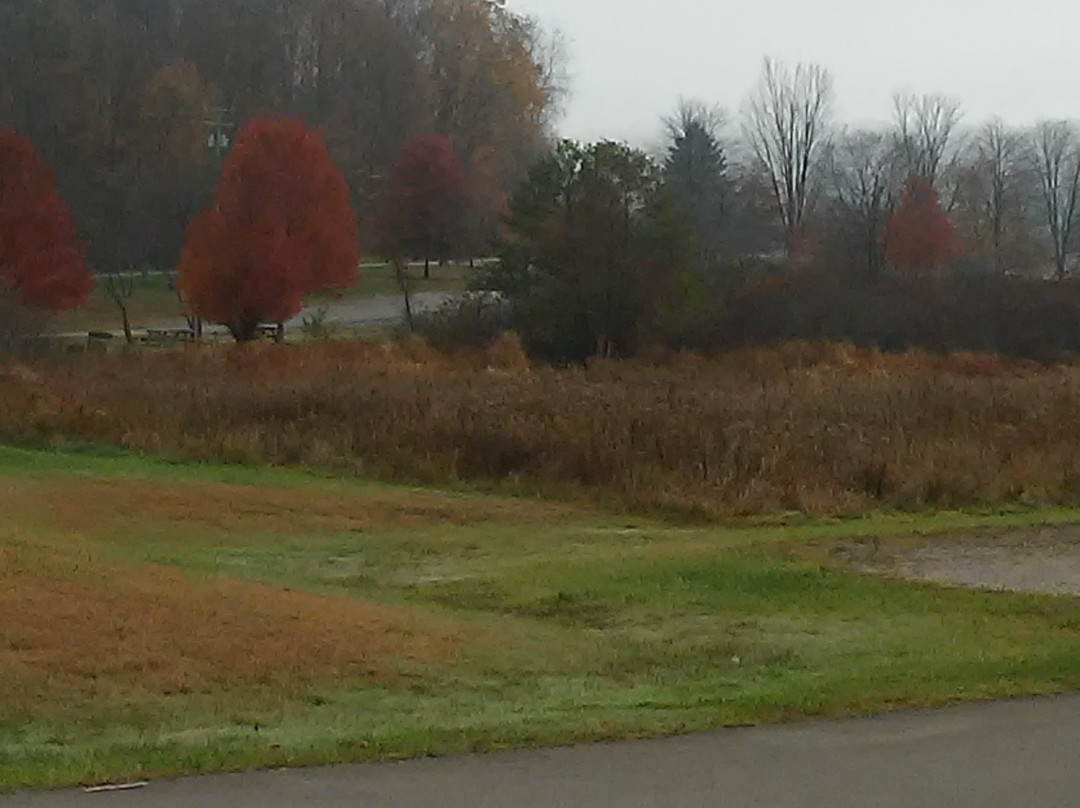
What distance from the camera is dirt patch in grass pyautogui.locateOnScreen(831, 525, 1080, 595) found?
475 inches

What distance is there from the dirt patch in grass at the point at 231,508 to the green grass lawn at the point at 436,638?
0.09 metres

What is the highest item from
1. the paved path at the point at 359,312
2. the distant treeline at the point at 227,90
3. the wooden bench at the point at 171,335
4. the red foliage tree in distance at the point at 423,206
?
the distant treeline at the point at 227,90

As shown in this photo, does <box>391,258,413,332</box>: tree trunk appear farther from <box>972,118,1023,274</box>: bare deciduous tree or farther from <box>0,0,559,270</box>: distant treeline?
<box>972,118,1023,274</box>: bare deciduous tree

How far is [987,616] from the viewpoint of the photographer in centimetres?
1038

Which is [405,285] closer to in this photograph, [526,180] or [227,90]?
[526,180]

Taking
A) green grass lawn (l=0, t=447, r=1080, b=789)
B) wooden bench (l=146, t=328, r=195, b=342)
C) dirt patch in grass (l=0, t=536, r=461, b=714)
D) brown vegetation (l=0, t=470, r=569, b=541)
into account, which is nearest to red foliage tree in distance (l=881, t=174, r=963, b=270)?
wooden bench (l=146, t=328, r=195, b=342)

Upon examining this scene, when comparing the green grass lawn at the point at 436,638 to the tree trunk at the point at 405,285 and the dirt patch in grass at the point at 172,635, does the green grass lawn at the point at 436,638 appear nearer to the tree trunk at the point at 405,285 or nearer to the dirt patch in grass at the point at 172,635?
the dirt patch in grass at the point at 172,635

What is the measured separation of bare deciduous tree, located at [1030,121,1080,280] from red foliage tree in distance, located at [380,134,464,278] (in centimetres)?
3670

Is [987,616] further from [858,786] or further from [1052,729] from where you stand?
[858,786]

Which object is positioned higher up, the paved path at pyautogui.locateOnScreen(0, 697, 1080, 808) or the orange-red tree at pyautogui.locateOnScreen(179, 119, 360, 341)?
the orange-red tree at pyautogui.locateOnScreen(179, 119, 360, 341)

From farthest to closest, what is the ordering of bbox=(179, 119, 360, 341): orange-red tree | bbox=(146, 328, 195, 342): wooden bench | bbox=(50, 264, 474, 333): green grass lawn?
bbox=(50, 264, 474, 333): green grass lawn, bbox=(146, 328, 195, 342): wooden bench, bbox=(179, 119, 360, 341): orange-red tree

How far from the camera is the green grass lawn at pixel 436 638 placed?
23.9ft

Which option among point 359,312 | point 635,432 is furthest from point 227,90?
point 635,432

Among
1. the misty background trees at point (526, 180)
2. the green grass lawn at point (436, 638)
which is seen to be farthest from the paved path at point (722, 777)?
the misty background trees at point (526, 180)
